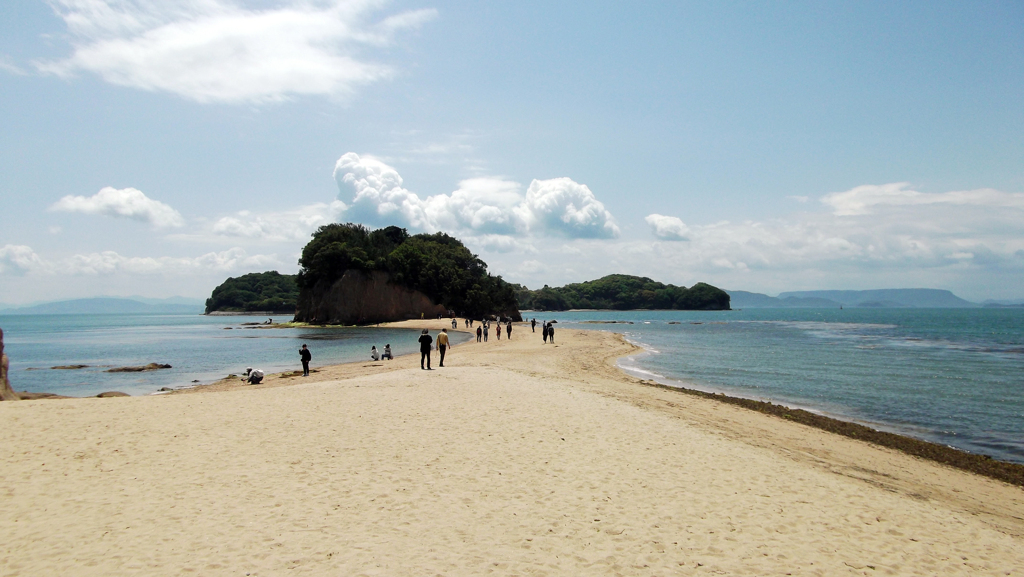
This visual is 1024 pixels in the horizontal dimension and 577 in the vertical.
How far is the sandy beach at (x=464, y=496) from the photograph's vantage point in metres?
5.66

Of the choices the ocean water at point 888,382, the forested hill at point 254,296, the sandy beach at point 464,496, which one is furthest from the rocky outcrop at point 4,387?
the forested hill at point 254,296

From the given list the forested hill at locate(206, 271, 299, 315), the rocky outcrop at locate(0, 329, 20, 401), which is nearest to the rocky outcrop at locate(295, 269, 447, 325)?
the rocky outcrop at locate(0, 329, 20, 401)

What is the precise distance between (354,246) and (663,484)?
271 ft

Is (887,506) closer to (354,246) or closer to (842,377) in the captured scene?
(842,377)

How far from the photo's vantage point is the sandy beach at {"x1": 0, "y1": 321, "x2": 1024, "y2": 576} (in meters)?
5.66

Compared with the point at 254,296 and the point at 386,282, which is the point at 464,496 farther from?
the point at 254,296

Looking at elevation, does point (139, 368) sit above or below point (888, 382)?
above

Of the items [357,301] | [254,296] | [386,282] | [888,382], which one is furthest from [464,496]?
[254,296]

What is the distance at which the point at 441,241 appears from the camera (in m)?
116

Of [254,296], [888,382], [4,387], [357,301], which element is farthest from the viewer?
[254,296]

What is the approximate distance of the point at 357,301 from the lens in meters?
80.4

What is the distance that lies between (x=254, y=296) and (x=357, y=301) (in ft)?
359

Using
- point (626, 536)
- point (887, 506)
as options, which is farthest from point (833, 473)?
point (626, 536)

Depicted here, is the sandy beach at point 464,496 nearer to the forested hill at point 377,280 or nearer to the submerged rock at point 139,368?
the submerged rock at point 139,368
